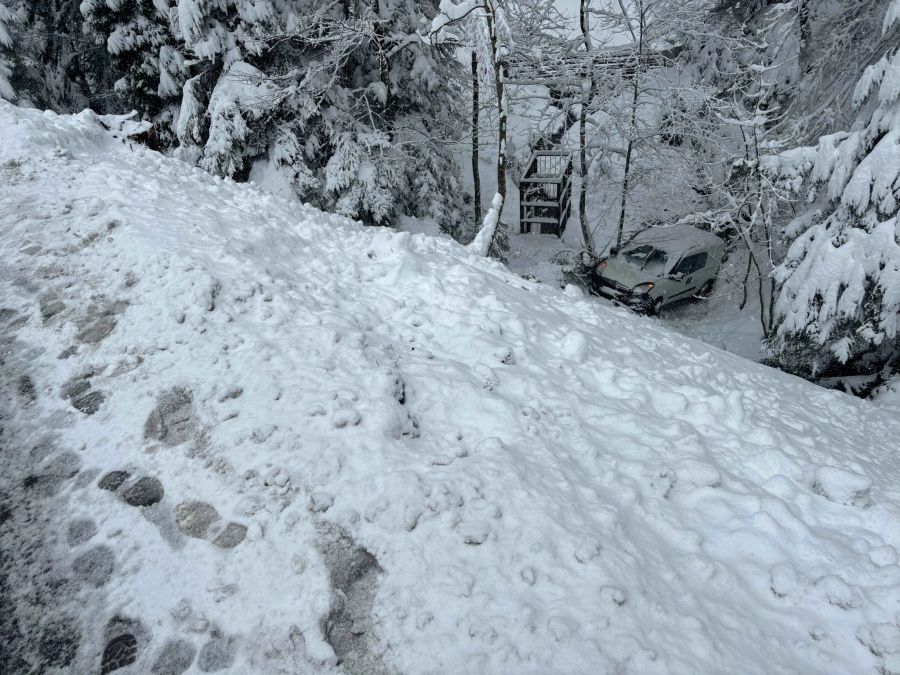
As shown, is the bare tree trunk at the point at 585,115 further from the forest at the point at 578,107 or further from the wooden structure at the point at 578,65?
the wooden structure at the point at 578,65

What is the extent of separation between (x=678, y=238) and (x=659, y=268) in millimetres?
1266

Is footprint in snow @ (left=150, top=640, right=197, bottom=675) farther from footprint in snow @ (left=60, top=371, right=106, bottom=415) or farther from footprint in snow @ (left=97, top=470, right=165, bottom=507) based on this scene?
footprint in snow @ (left=60, top=371, right=106, bottom=415)

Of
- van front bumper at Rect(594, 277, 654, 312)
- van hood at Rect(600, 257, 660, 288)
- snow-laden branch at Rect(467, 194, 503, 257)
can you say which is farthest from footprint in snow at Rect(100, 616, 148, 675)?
van hood at Rect(600, 257, 660, 288)

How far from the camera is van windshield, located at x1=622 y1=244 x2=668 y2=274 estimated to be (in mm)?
11570

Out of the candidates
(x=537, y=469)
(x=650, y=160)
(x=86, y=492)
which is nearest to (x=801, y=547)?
(x=537, y=469)

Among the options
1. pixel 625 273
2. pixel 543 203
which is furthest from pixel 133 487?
pixel 543 203

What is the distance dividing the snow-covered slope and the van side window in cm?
736

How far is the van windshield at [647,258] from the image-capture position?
38.0 feet

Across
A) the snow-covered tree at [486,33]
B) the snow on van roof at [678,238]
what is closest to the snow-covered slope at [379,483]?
the snow-covered tree at [486,33]

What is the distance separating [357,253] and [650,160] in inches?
384

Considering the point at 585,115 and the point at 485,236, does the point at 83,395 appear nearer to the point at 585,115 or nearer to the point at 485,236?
the point at 485,236

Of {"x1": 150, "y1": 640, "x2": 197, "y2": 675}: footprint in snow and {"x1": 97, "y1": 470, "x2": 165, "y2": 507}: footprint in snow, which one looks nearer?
{"x1": 150, "y1": 640, "x2": 197, "y2": 675}: footprint in snow

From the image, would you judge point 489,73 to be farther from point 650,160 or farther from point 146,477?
point 146,477

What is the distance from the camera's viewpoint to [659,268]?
1153cm
